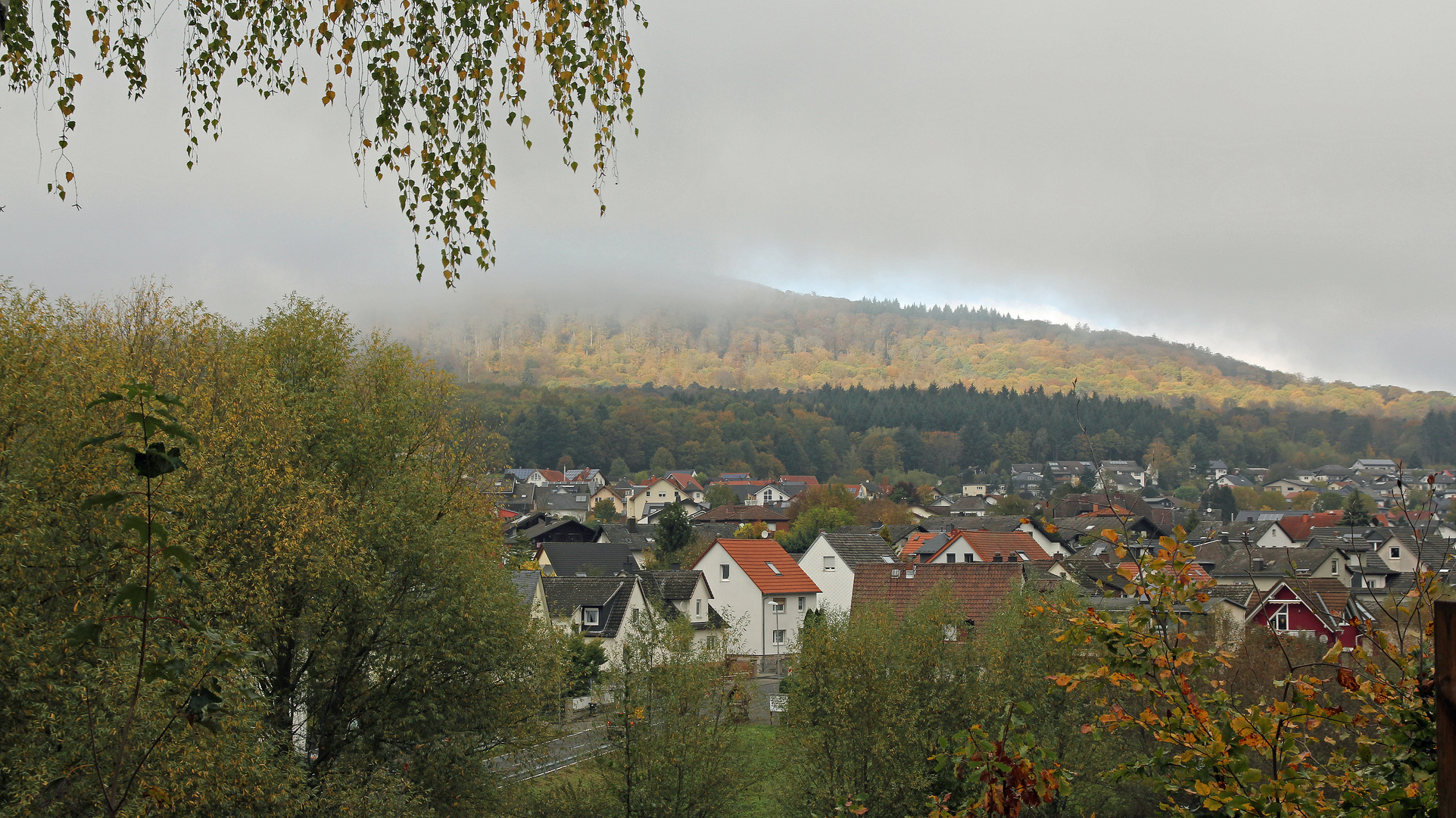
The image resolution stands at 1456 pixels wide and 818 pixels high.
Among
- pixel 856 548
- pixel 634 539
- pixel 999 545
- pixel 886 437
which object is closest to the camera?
pixel 856 548

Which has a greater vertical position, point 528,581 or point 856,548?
point 528,581

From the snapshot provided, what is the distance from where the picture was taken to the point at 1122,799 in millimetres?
24156

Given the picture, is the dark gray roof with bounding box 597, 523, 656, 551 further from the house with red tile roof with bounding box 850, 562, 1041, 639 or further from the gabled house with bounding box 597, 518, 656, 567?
the house with red tile roof with bounding box 850, 562, 1041, 639

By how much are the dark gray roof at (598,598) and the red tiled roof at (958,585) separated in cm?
960

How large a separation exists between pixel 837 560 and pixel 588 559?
19380 mm

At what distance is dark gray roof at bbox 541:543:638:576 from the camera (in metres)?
62.7

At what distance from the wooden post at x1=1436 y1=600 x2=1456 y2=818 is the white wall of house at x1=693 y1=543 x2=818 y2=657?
1871 inches

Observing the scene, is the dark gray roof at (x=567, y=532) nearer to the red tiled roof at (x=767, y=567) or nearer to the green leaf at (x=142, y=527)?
the red tiled roof at (x=767, y=567)

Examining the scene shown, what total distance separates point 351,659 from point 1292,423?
21154 cm

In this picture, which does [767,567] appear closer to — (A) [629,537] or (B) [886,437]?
(A) [629,537]

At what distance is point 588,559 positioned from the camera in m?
65.1

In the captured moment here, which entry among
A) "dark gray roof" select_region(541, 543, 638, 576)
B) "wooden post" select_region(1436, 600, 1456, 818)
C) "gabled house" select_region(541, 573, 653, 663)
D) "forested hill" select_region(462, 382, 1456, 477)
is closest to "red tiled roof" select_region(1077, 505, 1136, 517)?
"wooden post" select_region(1436, 600, 1456, 818)

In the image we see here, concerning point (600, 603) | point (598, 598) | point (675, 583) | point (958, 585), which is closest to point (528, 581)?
point (600, 603)

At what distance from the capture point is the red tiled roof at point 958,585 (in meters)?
34.5
